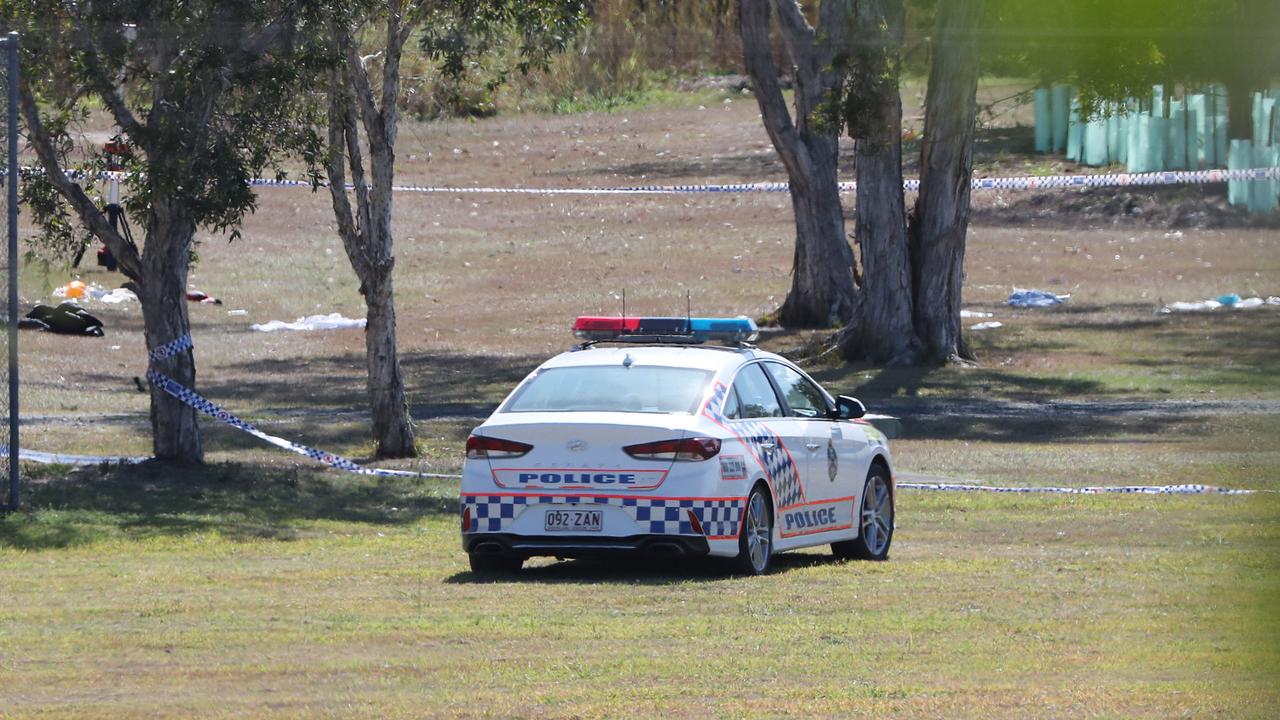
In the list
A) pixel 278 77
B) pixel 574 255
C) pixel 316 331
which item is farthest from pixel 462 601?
pixel 574 255

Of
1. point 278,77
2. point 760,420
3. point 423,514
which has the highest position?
point 278,77

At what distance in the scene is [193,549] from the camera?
39.4ft

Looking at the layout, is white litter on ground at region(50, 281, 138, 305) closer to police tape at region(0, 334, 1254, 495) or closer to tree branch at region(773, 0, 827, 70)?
tree branch at region(773, 0, 827, 70)

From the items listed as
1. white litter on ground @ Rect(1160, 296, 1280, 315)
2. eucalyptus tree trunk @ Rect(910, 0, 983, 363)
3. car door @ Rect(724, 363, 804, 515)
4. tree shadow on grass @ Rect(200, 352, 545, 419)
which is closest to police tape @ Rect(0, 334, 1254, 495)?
car door @ Rect(724, 363, 804, 515)

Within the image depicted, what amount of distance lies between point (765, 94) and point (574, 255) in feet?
38.9

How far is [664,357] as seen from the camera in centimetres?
1045

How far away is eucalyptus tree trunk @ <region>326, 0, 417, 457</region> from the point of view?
16.7 metres

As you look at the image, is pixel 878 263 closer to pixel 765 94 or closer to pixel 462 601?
pixel 765 94

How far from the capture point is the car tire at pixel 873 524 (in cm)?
1132

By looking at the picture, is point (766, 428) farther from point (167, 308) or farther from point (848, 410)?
point (167, 308)

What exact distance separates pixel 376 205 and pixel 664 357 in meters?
7.73

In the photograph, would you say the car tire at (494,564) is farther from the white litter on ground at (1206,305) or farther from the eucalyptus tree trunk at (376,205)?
the white litter on ground at (1206,305)

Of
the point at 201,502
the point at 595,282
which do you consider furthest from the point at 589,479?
the point at 595,282

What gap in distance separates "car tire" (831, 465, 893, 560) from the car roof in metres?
1.40
